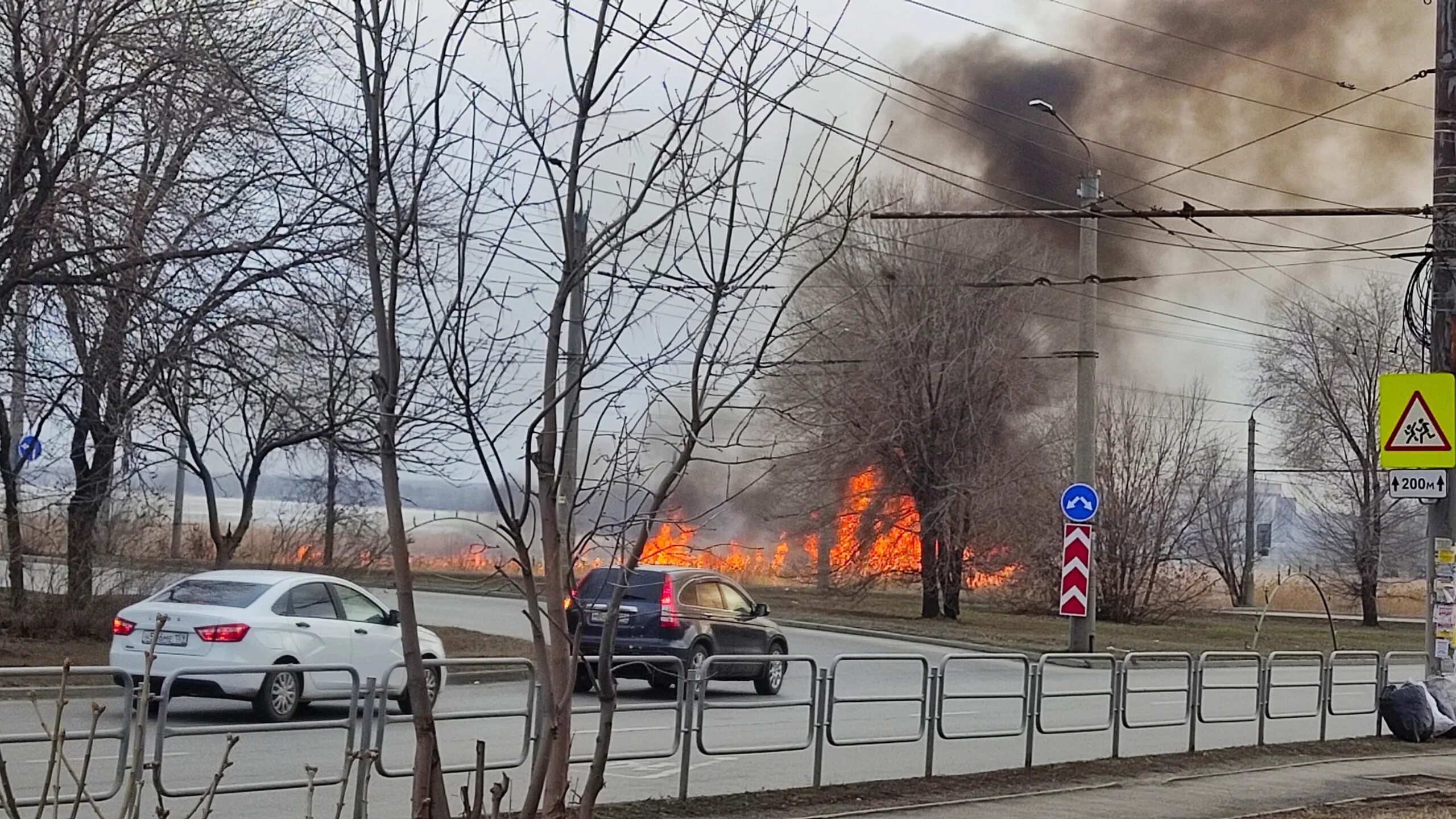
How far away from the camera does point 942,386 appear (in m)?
39.8

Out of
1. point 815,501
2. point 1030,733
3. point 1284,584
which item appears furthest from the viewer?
point 1284,584

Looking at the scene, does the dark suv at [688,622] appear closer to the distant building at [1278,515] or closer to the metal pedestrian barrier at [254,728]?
the metal pedestrian barrier at [254,728]

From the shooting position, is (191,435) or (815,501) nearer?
(191,435)

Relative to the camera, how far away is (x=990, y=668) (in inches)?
1038

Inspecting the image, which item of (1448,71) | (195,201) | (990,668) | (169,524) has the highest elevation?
(1448,71)

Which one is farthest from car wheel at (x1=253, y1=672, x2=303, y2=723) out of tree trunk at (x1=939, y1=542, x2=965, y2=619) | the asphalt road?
tree trunk at (x1=939, y1=542, x2=965, y2=619)

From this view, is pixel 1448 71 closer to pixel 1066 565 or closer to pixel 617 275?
pixel 1066 565

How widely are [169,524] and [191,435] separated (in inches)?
111

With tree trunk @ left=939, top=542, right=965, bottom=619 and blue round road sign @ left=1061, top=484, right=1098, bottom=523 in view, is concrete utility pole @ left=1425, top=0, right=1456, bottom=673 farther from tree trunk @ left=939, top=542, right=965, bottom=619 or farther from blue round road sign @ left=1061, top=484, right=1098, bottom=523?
tree trunk @ left=939, top=542, right=965, bottom=619

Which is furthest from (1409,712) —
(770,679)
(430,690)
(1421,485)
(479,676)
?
(479,676)

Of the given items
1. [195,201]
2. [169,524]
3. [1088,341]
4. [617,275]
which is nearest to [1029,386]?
[1088,341]

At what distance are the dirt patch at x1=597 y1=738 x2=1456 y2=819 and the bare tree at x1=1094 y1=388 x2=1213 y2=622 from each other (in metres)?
27.7

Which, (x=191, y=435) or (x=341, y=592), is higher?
(x=191, y=435)

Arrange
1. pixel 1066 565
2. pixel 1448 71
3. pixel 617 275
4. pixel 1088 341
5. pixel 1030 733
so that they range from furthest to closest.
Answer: pixel 1088 341
pixel 1066 565
pixel 1448 71
pixel 1030 733
pixel 617 275
